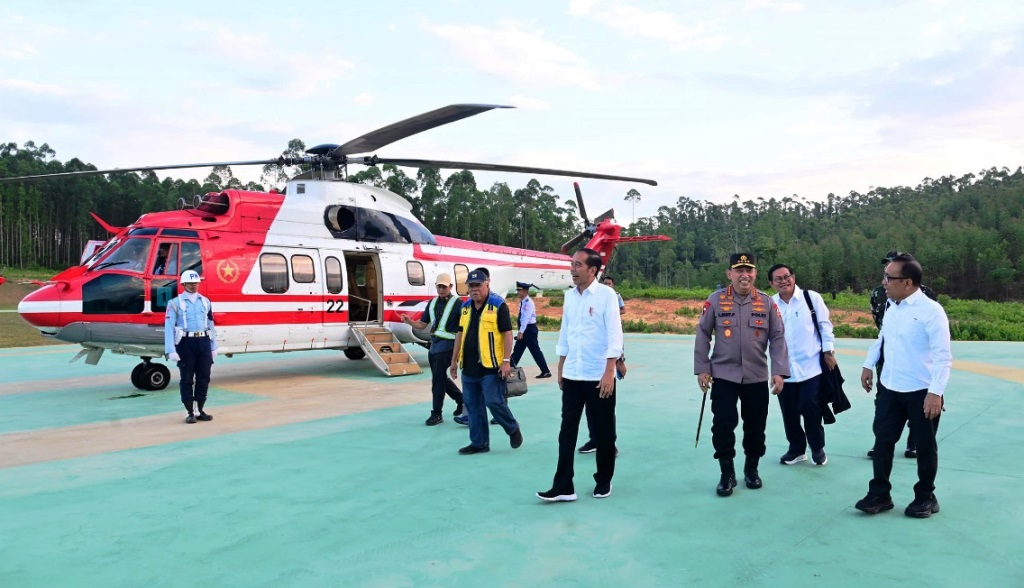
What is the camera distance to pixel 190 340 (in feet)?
23.2

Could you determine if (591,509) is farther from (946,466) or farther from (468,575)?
(946,466)

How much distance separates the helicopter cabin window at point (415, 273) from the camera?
39.6 ft

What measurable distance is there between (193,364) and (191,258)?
8.87 ft

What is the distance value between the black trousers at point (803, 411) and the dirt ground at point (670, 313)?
1662cm

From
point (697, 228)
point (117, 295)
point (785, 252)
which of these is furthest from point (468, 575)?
point (697, 228)

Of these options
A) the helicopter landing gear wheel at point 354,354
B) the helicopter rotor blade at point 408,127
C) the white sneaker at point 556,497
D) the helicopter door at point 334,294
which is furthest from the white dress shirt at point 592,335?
the helicopter landing gear wheel at point 354,354

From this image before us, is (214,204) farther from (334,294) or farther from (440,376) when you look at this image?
(440,376)

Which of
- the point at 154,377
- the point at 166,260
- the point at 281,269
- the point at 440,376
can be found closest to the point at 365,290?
the point at 281,269

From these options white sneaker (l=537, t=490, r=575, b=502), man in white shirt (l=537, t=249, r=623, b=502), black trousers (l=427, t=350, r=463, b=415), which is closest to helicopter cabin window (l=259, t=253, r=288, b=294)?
black trousers (l=427, t=350, r=463, b=415)

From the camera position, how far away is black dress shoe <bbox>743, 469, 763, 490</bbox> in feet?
15.0

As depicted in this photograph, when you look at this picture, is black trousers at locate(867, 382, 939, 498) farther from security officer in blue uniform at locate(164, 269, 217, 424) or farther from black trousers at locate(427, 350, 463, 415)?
security officer in blue uniform at locate(164, 269, 217, 424)

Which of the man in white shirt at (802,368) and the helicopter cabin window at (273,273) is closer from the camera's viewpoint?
the man in white shirt at (802,368)

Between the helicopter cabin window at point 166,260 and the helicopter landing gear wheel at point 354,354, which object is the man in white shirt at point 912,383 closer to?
the helicopter cabin window at point 166,260

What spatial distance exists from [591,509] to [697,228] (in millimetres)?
92079
